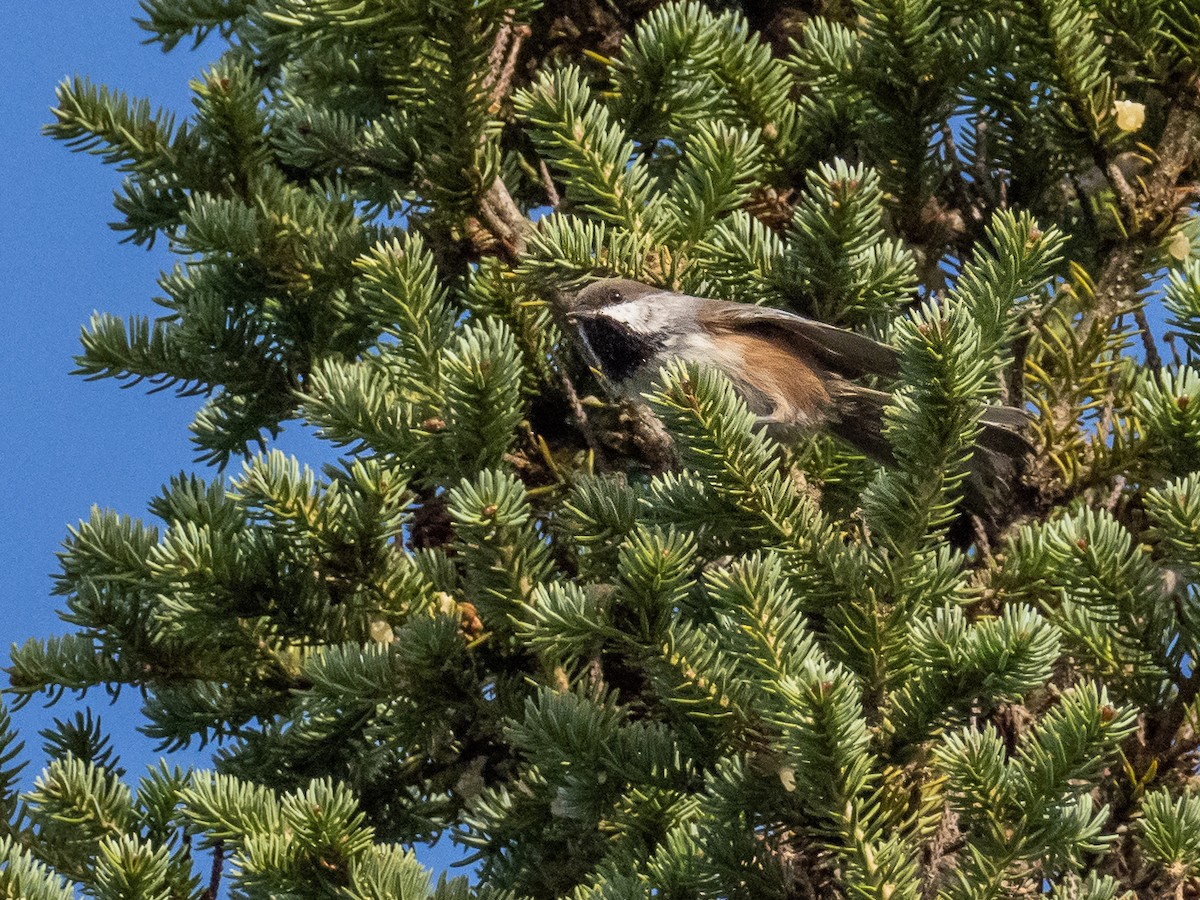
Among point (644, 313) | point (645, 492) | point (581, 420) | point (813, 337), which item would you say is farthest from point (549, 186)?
point (645, 492)

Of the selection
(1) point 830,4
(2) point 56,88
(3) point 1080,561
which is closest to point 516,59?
(1) point 830,4

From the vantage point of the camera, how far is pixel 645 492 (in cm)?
200

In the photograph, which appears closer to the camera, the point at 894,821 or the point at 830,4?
the point at 894,821

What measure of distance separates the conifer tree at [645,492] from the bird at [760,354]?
0.06 m

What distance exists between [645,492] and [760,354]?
2.31 feet

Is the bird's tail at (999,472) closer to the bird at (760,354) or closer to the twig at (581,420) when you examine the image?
the bird at (760,354)

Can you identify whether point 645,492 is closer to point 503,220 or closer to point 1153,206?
point 503,220

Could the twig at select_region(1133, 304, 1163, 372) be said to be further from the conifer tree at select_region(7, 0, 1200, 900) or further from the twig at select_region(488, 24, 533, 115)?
the twig at select_region(488, 24, 533, 115)

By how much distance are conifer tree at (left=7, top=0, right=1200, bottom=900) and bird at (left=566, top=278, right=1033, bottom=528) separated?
57mm

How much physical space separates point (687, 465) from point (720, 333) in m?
0.89

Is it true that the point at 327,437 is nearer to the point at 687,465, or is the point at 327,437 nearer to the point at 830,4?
the point at 687,465

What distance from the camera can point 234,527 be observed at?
2006mm

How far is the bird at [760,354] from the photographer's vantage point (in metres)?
2.31

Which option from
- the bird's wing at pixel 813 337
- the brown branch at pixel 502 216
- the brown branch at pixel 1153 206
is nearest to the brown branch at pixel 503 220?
the brown branch at pixel 502 216
